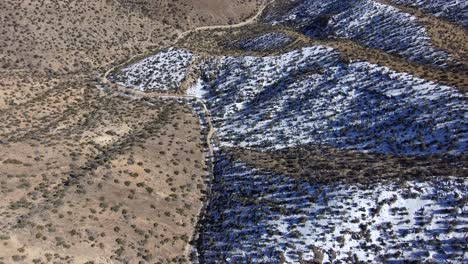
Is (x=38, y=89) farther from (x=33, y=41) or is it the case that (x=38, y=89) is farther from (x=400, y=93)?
(x=400, y=93)

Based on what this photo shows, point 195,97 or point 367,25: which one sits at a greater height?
point 367,25

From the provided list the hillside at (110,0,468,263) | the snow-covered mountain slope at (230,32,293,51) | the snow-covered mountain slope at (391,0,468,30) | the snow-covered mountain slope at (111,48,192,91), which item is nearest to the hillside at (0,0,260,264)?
the hillside at (110,0,468,263)

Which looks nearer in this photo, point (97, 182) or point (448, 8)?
point (97, 182)

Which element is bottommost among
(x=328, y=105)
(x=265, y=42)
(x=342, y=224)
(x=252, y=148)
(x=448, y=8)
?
(x=252, y=148)

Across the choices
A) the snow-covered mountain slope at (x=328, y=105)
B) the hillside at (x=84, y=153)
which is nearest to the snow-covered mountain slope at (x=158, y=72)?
the hillside at (x=84, y=153)

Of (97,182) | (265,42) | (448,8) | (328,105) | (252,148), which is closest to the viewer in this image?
(97,182)

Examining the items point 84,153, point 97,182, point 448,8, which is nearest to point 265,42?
point 448,8

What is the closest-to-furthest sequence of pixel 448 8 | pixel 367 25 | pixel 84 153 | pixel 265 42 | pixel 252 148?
pixel 84 153, pixel 252 148, pixel 367 25, pixel 448 8, pixel 265 42

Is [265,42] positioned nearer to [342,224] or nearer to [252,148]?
[252,148]
